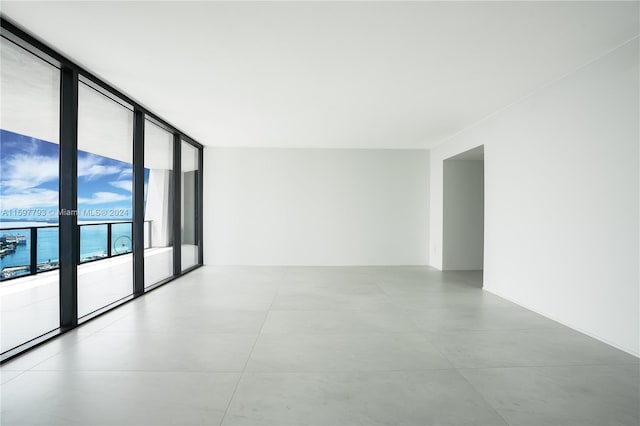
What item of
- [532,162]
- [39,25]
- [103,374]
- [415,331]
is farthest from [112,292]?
[532,162]

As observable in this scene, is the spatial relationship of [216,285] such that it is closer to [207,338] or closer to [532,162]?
[207,338]

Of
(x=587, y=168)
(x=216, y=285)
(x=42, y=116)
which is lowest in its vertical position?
(x=216, y=285)

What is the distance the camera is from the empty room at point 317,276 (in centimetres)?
258

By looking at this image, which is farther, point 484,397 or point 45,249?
point 45,249

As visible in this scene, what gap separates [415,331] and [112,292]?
5051 millimetres

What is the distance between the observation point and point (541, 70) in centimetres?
401

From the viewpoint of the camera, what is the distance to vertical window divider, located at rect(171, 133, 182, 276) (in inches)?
278

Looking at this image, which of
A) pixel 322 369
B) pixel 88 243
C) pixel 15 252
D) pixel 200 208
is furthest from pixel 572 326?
pixel 88 243

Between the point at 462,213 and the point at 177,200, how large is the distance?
6.61 m

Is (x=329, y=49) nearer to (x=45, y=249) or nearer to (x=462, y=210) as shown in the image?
(x=45, y=249)

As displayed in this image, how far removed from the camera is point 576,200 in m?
3.97

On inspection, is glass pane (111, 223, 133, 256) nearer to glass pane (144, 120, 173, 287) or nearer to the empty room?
glass pane (144, 120, 173, 287)

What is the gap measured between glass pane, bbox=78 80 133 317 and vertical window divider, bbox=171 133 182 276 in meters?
0.87

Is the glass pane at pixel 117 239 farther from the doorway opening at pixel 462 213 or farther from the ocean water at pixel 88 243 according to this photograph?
the doorway opening at pixel 462 213
